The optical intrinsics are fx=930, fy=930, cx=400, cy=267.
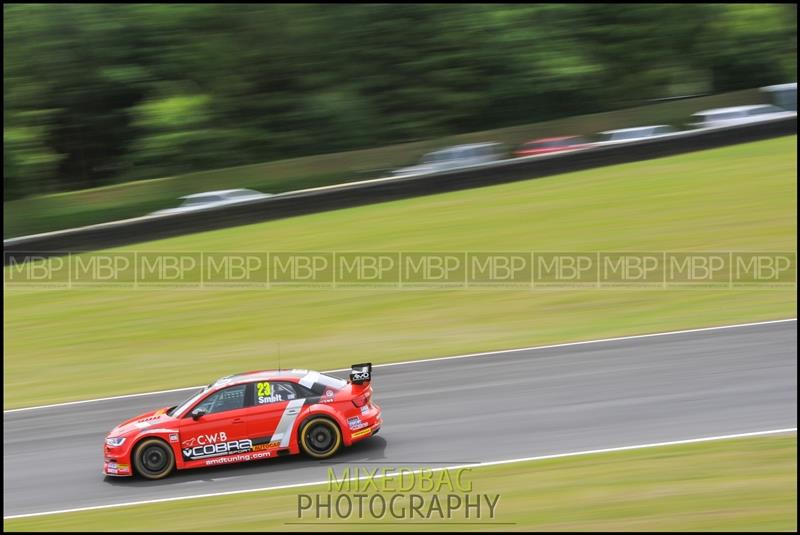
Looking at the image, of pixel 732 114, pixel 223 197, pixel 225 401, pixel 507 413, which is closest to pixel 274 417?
pixel 225 401

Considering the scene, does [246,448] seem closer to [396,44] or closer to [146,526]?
[146,526]

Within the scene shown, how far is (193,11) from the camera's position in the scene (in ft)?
113

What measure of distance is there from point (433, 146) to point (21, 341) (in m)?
15.1

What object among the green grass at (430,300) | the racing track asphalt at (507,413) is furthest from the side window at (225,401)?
the green grass at (430,300)

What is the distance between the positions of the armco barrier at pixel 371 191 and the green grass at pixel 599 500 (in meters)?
12.9

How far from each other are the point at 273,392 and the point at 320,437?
0.71 m

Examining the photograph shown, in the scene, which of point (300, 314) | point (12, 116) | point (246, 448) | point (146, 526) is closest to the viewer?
point (146, 526)

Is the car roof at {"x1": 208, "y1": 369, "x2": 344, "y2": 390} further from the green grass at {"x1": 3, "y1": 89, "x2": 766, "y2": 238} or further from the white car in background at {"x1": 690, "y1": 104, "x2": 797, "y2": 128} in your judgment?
the white car in background at {"x1": 690, "y1": 104, "x2": 797, "y2": 128}

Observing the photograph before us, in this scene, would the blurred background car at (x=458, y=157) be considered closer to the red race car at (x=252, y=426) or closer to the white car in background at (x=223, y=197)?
the white car in background at (x=223, y=197)

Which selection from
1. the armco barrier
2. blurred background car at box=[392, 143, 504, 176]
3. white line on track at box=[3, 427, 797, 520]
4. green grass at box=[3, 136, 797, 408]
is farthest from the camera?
blurred background car at box=[392, 143, 504, 176]

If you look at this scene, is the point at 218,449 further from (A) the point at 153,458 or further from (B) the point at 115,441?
(B) the point at 115,441

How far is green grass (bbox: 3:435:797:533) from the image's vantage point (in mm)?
7867

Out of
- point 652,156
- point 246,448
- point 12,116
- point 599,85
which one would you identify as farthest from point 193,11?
point 246,448

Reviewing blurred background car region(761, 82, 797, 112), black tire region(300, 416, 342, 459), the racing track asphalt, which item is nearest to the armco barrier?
blurred background car region(761, 82, 797, 112)
